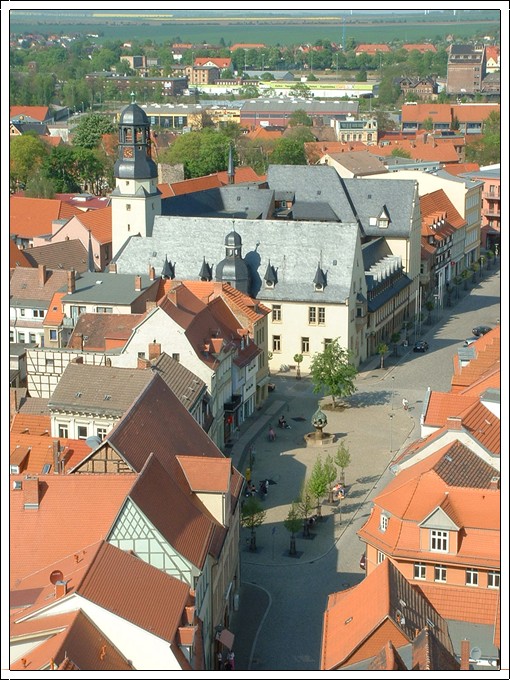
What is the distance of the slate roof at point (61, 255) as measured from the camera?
6625cm

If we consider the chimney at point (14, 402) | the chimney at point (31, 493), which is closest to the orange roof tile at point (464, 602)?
the chimney at point (31, 493)

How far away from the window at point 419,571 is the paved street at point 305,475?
9.08 feet

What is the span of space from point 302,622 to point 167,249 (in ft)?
106

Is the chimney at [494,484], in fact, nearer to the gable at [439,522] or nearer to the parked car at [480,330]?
the gable at [439,522]

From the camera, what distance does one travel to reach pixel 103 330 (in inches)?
1905

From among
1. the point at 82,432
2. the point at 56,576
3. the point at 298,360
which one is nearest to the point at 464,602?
the point at 56,576

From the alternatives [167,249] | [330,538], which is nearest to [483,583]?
[330,538]

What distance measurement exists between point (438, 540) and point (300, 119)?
115863 mm

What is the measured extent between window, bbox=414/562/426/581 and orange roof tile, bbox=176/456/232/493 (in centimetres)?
448

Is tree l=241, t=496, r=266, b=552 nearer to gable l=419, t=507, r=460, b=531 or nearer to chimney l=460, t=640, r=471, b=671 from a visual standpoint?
gable l=419, t=507, r=460, b=531

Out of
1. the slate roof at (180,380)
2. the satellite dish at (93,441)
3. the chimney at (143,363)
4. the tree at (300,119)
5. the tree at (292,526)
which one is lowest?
the tree at (292,526)

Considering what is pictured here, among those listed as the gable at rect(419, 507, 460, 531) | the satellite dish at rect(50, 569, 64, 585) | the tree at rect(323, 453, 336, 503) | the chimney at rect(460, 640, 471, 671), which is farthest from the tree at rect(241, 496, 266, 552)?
the chimney at rect(460, 640, 471, 671)

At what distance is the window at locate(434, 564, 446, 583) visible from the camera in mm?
29031

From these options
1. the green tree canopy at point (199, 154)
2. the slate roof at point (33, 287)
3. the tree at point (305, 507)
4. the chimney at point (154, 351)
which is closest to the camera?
the tree at point (305, 507)
